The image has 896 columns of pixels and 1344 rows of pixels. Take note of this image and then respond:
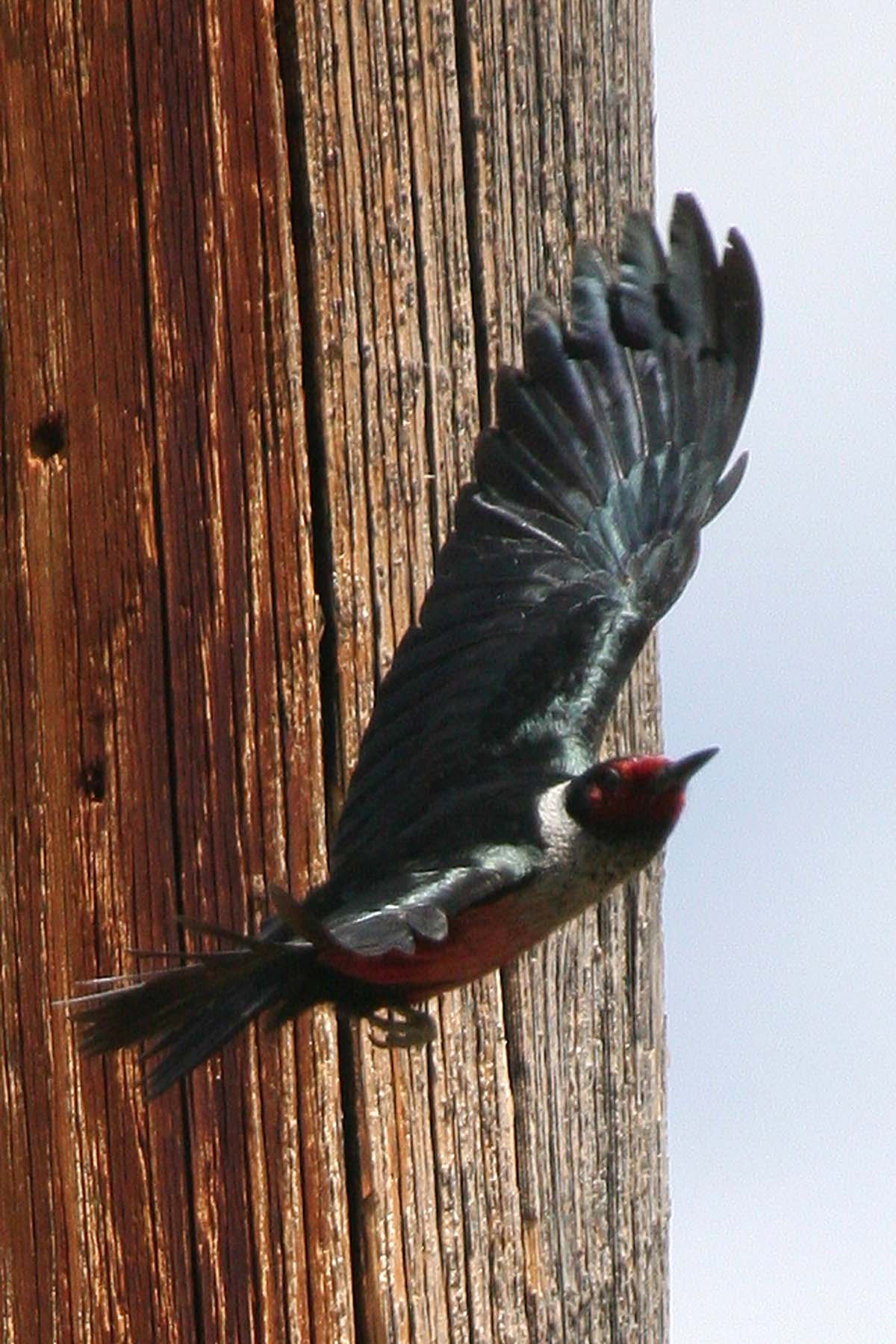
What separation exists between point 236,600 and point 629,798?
1.49 ft

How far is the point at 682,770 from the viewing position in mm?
2508

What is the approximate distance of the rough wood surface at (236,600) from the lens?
2.67m

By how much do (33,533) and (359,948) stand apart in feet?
2.96

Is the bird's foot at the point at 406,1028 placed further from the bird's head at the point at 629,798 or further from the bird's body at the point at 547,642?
the bird's head at the point at 629,798

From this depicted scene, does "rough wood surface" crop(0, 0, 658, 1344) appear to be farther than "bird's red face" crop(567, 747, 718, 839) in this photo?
Yes

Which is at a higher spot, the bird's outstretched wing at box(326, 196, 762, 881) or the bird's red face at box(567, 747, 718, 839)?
the bird's outstretched wing at box(326, 196, 762, 881)

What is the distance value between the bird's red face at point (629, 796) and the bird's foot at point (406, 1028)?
0.24m

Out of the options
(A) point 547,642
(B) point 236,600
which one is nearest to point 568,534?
(A) point 547,642

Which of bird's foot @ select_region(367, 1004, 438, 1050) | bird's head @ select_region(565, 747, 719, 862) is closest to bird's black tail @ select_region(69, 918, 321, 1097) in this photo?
bird's foot @ select_region(367, 1004, 438, 1050)

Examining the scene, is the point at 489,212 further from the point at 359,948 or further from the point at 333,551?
the point at 359,948

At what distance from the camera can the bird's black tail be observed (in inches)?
82.0

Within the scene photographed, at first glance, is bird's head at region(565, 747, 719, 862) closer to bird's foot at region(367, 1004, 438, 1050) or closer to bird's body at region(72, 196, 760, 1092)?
bird's body at region(72, 196, 760, 1092)

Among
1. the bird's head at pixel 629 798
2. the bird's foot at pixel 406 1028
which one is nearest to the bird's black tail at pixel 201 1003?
the bird's foot at pixel 406 1028

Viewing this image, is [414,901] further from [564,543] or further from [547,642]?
[564,543]
